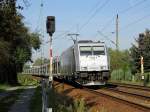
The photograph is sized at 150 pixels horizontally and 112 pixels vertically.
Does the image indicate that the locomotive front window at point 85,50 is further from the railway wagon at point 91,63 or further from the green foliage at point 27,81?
the green foliage at point 27,81

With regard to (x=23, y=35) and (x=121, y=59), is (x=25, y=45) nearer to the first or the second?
(x=23, y=35)

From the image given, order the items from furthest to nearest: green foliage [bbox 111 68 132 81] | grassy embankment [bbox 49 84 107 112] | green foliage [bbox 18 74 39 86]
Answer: green foliage [bbox 18 74 39 86], green foliage [bbox 111 68 132 81], grassy embankment [bbox 49 84 107 112]

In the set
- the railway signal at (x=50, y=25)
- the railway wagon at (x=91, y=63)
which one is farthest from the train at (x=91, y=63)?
the railway signal at (x=50, y=25)

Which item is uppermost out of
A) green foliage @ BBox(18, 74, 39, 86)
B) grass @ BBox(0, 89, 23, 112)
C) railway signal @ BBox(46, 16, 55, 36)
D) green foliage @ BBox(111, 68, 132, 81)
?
railway signal @ BBox(46, 16, 55, 36)

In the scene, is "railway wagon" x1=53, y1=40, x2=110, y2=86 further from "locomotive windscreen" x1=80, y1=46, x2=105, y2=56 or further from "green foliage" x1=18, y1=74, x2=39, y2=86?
"green foliage" x1=18, y1=74, x2=39, y2=86

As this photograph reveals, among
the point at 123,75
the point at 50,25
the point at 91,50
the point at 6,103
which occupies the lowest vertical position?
the point at 6,103

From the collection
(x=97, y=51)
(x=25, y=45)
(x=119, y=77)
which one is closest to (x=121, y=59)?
(x=119, y=77)

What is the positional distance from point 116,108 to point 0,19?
6102 mm

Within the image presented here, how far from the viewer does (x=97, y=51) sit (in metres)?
36.5

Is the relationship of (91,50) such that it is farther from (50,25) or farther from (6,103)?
(50,25)

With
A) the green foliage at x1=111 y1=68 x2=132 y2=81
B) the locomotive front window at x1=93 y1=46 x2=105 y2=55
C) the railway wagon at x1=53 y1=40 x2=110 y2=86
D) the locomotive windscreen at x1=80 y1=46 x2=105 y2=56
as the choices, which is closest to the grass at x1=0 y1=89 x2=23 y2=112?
the railway wagon at x1=53 y1=40 x2=110 y2=86

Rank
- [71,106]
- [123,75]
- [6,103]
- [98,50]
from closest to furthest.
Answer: [71,106]
[6,103]
[98,50]
[123,75]

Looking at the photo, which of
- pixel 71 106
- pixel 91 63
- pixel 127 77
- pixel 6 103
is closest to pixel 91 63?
pixel 91 63

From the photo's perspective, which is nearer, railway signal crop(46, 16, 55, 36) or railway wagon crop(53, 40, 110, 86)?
railway signal crop(46, 16, 55, 36)
